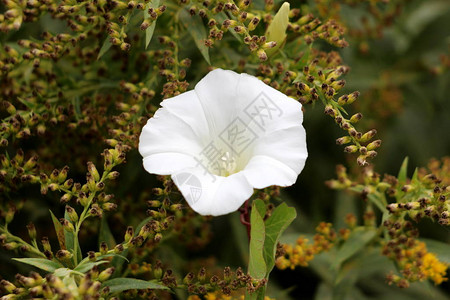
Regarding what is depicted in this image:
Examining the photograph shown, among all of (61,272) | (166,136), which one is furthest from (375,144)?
(61,272)

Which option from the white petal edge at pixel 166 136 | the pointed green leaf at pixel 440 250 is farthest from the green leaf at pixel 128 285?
the pointed green leaf at pixel 440 250

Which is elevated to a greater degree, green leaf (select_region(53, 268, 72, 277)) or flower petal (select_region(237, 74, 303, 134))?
flower petal (select_region(237, 74, 303, 134))

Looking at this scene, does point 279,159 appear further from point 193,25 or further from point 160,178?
point 193,25

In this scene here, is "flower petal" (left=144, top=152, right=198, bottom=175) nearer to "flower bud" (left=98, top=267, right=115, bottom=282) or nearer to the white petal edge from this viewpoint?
the white petal edge

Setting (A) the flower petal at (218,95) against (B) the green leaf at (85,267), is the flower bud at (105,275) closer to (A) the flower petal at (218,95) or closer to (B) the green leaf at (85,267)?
(B) the green leaf at (85,267)

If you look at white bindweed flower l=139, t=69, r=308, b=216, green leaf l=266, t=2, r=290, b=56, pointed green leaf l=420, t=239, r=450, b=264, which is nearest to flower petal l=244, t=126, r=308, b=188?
white bindweed flower l=139, t=69, r=308, b=216

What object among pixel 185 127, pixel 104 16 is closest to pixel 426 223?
pixel 185 127

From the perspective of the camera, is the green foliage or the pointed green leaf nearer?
the green foliage
